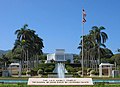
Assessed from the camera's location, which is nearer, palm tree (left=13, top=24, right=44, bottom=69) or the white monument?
the white monument

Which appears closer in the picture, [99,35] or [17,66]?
[17,66]

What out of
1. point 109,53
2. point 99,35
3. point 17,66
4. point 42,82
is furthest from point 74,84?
point 109,53

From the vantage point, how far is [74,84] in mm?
23875

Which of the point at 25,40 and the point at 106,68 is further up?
the point at 25,40

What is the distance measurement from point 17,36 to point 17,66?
11384mm

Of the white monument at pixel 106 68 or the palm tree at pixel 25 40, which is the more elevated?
the palm tree at pixel 25 40

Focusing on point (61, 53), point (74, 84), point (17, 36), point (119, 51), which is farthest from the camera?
point (61, 53)

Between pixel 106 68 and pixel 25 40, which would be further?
pixel 25 40

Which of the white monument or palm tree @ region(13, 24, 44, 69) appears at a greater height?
palm tree @ region(13, 24, 44, 69)

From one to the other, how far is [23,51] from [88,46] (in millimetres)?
17765

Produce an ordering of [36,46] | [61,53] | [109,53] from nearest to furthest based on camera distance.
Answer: [36,46] < [61,53] < [109,53]

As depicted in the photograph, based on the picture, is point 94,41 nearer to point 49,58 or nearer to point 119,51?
point 119,51

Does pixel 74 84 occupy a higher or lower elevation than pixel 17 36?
lower

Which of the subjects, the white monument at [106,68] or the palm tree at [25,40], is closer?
the white monument at [106,68]
